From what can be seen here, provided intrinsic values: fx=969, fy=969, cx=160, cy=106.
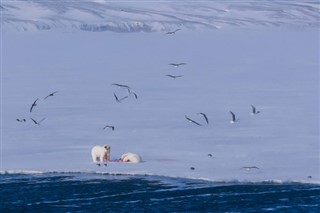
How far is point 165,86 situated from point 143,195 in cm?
813

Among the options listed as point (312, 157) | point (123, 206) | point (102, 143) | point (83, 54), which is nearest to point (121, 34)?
point (83, 54)

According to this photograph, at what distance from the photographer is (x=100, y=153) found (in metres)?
14.9

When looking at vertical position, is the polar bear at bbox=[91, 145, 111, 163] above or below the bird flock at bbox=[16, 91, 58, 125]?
below

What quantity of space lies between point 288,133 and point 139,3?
626 inches

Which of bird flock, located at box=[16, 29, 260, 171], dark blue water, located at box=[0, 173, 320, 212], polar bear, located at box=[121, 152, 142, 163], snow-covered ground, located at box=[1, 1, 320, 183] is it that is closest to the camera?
dark blue water, located at box=[0, 173, 320, 212]

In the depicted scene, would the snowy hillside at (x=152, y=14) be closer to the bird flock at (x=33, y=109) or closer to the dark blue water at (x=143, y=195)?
the bird flock at (x=33, y=109)

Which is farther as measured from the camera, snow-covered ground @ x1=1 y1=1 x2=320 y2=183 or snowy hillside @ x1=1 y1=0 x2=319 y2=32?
snowy hillside @ x1=1 y1=0 x2=319 y2=32

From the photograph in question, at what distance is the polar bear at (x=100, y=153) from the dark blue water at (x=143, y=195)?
75 cm

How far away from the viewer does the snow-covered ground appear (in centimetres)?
1505

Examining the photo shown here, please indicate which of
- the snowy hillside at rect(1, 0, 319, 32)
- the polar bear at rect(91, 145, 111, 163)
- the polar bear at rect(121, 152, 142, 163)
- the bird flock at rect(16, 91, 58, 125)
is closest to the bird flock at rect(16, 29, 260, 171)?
the bird flock at rect(16, 91, 58, 125)

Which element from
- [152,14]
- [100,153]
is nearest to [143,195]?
[100,153]

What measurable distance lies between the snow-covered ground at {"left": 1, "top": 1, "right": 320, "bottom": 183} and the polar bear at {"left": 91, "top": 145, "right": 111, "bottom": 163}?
202 millimetres

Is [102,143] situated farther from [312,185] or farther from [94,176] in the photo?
[312,185]

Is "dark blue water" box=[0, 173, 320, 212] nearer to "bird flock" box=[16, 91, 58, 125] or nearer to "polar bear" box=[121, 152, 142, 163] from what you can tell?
"polar bear" box=[121, 152, 142, 163]
